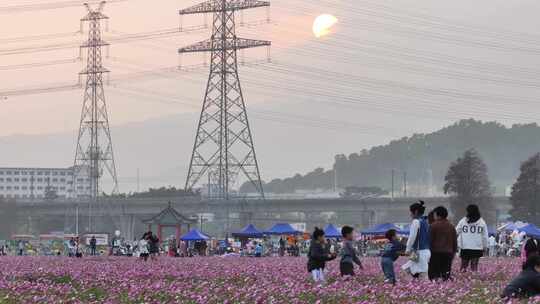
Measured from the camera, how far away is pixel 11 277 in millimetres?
26594

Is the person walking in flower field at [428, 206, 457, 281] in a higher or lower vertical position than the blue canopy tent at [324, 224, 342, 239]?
lower

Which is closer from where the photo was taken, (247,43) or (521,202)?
(247,43)

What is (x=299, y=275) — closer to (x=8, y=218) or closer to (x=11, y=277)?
(x=11, y=277)

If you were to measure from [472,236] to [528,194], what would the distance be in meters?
106

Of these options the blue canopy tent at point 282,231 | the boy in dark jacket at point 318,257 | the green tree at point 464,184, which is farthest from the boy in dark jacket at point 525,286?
the green tree at point 464,184

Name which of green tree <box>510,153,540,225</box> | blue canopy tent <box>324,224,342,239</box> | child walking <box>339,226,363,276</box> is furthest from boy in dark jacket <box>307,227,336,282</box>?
green tree <box>510,153,540,225</box>

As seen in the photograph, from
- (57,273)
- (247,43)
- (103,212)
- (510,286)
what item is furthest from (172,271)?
(103,212)

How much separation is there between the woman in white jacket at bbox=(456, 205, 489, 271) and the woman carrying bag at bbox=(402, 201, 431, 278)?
2275 millimetres

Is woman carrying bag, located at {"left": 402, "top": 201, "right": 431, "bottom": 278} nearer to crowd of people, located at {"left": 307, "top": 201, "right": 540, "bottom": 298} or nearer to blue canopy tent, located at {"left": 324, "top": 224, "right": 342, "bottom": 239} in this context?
crowd of people, located at {"left": 307, "top": 201, "right": 540, "bottom": 298}

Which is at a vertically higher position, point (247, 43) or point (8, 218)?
point (247, 43)

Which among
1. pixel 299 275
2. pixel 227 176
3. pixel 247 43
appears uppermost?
pixel 247 43

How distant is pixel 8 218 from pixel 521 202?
90807mm

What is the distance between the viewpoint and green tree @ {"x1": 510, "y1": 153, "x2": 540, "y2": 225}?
125312mm

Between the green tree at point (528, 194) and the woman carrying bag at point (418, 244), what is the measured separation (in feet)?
348
